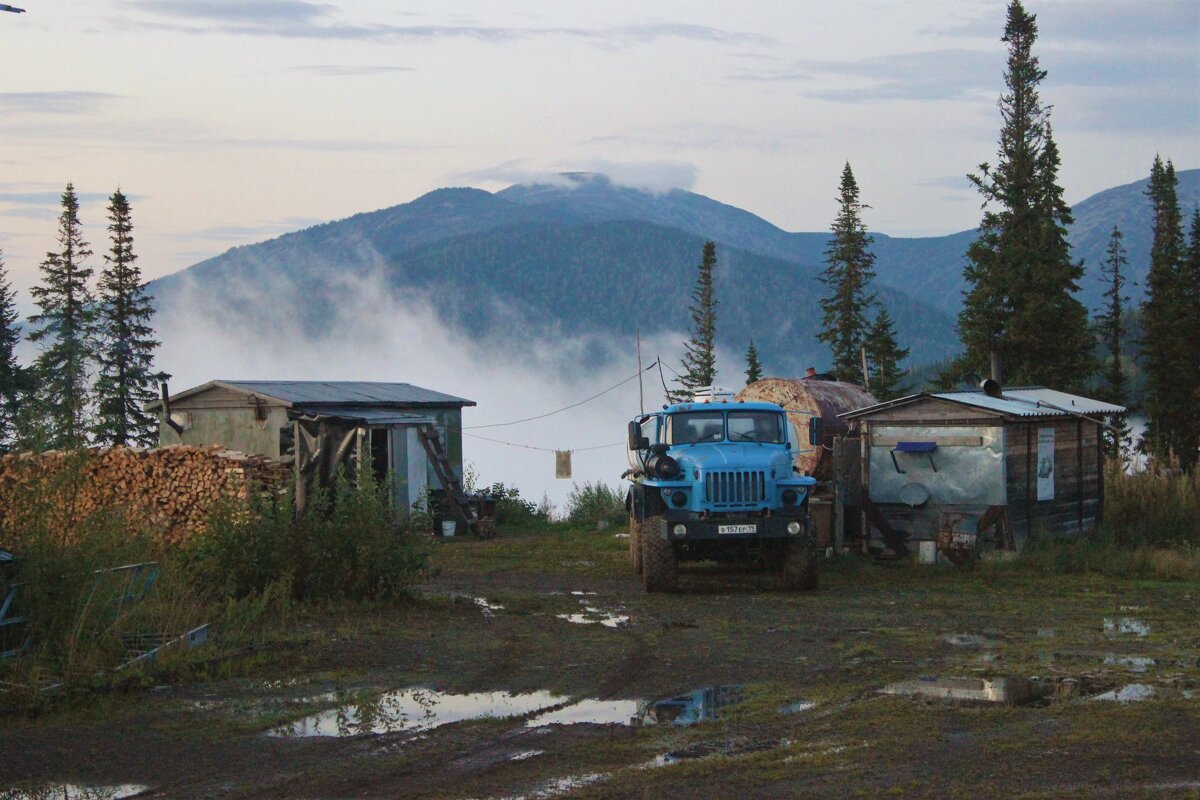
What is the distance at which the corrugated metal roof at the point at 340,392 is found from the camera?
28.1 metres

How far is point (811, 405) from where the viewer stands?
2394cm

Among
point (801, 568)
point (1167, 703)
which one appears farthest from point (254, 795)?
point (801, 568)

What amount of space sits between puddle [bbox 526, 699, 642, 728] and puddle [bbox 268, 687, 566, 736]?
0.20 meters

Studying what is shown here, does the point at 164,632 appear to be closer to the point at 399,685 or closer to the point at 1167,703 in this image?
the point at 399,685

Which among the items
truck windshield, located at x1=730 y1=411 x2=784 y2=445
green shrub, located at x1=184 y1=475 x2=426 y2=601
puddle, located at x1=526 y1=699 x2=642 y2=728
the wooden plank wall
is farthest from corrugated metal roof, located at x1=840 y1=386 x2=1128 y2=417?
puddle, located at x1=526 y1=699 x2=642 y2=728

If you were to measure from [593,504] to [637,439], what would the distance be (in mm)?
14057

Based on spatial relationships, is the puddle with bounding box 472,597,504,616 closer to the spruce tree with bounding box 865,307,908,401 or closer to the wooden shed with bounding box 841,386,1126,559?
the wooden shed with bounding box 841,386,1126,559

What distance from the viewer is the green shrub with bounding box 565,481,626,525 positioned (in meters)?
30.0

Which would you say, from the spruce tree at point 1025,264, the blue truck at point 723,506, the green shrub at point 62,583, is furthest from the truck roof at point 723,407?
the spruce tree at point 1025,264

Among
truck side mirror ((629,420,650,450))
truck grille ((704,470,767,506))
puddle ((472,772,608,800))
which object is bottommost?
puddle ((472,772,608,800))

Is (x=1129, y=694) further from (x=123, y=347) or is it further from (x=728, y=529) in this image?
(x=123, y=347)

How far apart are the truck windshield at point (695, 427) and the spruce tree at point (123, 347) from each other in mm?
29824

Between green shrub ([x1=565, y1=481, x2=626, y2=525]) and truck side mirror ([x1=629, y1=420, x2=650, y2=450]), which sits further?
green shrub ([x1=565, y1=481, x2=626, y2=525])

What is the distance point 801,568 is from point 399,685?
7.66 m
